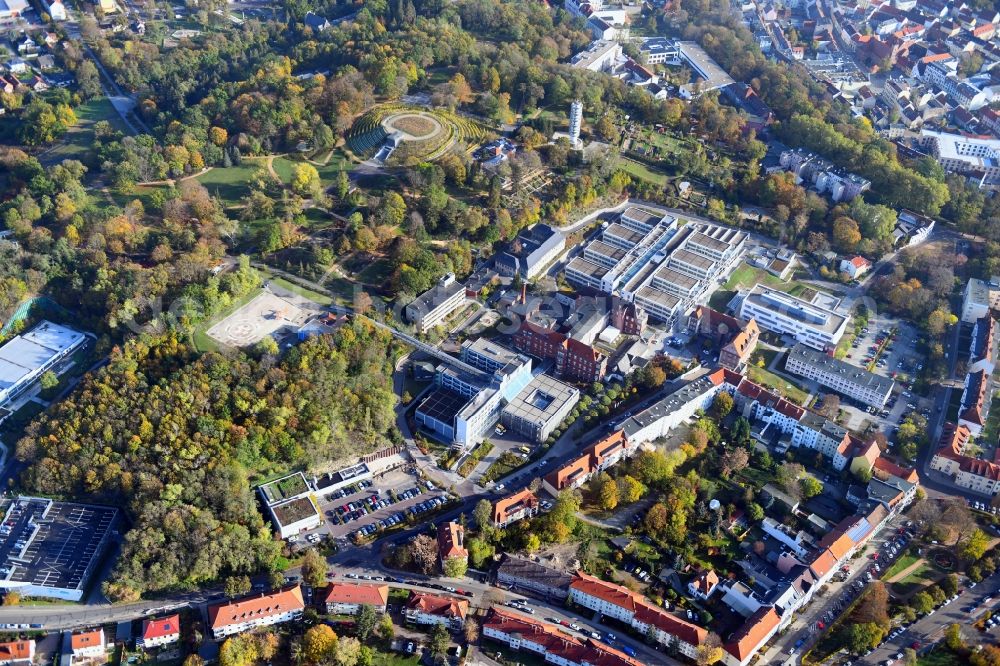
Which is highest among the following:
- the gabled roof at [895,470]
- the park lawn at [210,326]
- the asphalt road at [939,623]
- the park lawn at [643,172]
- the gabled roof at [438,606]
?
the park lawn at [210,326]

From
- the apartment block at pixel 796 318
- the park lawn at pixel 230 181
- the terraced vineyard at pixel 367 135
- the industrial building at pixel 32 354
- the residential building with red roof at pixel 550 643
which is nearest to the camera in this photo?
the residential building with red roof at pixel 550 643

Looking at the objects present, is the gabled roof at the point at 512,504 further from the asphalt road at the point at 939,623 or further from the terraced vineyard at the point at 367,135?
the terraced vineyard at the point at 367,135

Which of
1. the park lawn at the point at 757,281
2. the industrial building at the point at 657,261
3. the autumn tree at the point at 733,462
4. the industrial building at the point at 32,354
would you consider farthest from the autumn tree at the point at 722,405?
the industrial building at the point at 32,354

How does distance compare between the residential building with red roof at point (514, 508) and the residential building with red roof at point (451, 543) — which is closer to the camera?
the residential building with red roof at point (451, 543)

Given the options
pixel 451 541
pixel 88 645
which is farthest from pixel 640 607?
pixel 88 645

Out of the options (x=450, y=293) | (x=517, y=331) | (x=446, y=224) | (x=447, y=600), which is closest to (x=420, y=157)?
(x=446, y=224)

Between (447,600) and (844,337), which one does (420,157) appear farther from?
(447,600)

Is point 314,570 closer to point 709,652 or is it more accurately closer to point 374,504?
point 374,504

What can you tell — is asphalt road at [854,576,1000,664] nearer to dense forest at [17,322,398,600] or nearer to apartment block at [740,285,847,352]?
apartment block at [740,285,847,352]
